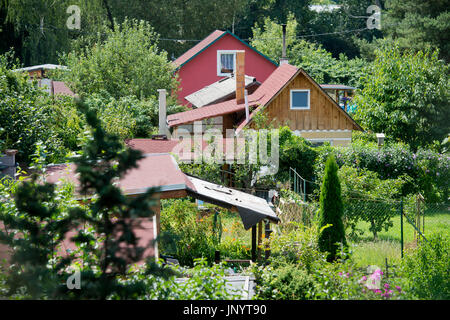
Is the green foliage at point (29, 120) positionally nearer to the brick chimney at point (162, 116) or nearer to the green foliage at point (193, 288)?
the brick chimney at point (162, 116)

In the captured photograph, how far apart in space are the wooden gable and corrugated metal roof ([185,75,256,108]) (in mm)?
6765

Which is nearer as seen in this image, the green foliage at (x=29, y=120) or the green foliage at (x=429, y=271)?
the green foliage at (x=429, y=271)

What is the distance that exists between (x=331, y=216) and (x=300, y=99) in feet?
39.6

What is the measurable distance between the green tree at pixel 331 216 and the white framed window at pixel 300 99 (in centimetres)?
1136

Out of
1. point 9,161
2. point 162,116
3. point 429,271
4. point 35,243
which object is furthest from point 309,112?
point 35,243

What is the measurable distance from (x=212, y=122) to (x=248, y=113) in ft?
7.82

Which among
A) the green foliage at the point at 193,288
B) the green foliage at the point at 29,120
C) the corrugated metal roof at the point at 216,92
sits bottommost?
the green foliage at the point at 193,288

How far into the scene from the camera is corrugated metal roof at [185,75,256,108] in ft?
98.8

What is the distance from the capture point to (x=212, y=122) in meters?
24.4

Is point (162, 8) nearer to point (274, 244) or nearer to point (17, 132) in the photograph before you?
point (17, 132)

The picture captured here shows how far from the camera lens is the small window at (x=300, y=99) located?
23406 millimetres

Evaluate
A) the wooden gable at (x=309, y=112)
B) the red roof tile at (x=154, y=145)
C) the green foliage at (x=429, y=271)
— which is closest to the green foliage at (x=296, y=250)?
the green foliage at (x=429, y=271)

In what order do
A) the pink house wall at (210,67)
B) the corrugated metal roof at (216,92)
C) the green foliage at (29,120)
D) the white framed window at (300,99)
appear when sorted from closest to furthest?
the green foliage at (29,120), the white framed window at (300,99), the corrugated metal roof at (216,92), the pink house wall at (210,67)

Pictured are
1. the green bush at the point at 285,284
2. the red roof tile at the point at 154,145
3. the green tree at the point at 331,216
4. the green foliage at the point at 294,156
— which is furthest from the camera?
the green foliage at the point at 294,156
